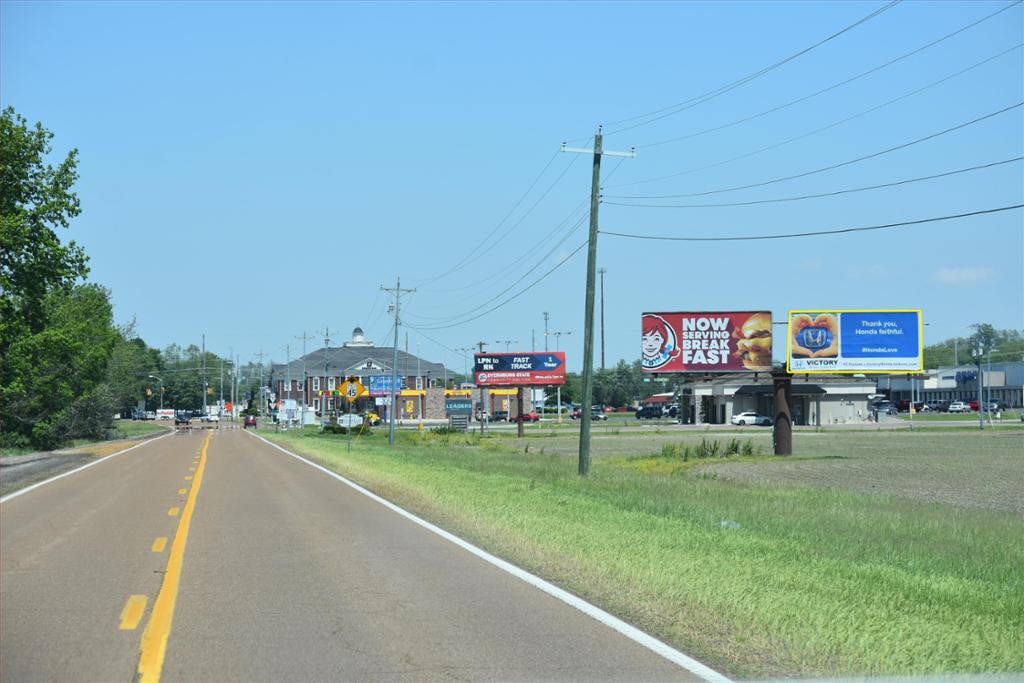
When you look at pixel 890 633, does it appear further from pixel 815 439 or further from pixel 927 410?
pixel 927 410

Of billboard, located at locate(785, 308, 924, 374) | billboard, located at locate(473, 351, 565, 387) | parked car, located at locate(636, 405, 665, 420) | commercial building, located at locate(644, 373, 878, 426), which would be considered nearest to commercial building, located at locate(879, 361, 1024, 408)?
parked car, located at locate(636, 405, 665, 420)

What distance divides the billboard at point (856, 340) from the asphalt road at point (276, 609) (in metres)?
35.2

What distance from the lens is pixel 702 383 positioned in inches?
4269

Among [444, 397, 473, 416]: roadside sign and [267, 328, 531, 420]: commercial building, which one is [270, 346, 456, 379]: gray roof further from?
[444, 397, 473, 416]: roadside sign

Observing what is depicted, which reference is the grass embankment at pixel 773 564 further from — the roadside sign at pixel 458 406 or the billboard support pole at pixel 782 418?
the roadside sign at pixel 458 406

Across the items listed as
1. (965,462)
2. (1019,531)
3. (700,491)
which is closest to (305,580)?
(1019,531)

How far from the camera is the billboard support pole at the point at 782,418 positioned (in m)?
46.2

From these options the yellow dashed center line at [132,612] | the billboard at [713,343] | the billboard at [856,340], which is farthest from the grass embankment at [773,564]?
the billboard at [713,343]

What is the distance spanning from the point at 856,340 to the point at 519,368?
1728 inches

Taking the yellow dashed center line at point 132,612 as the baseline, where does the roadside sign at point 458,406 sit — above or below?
above

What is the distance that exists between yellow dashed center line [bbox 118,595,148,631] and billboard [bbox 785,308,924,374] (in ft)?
140

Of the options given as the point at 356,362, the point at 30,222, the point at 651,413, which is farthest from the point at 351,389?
the point at 356,362

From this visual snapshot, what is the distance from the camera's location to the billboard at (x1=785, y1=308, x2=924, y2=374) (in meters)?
49.5

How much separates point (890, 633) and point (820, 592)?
1.74 meters
